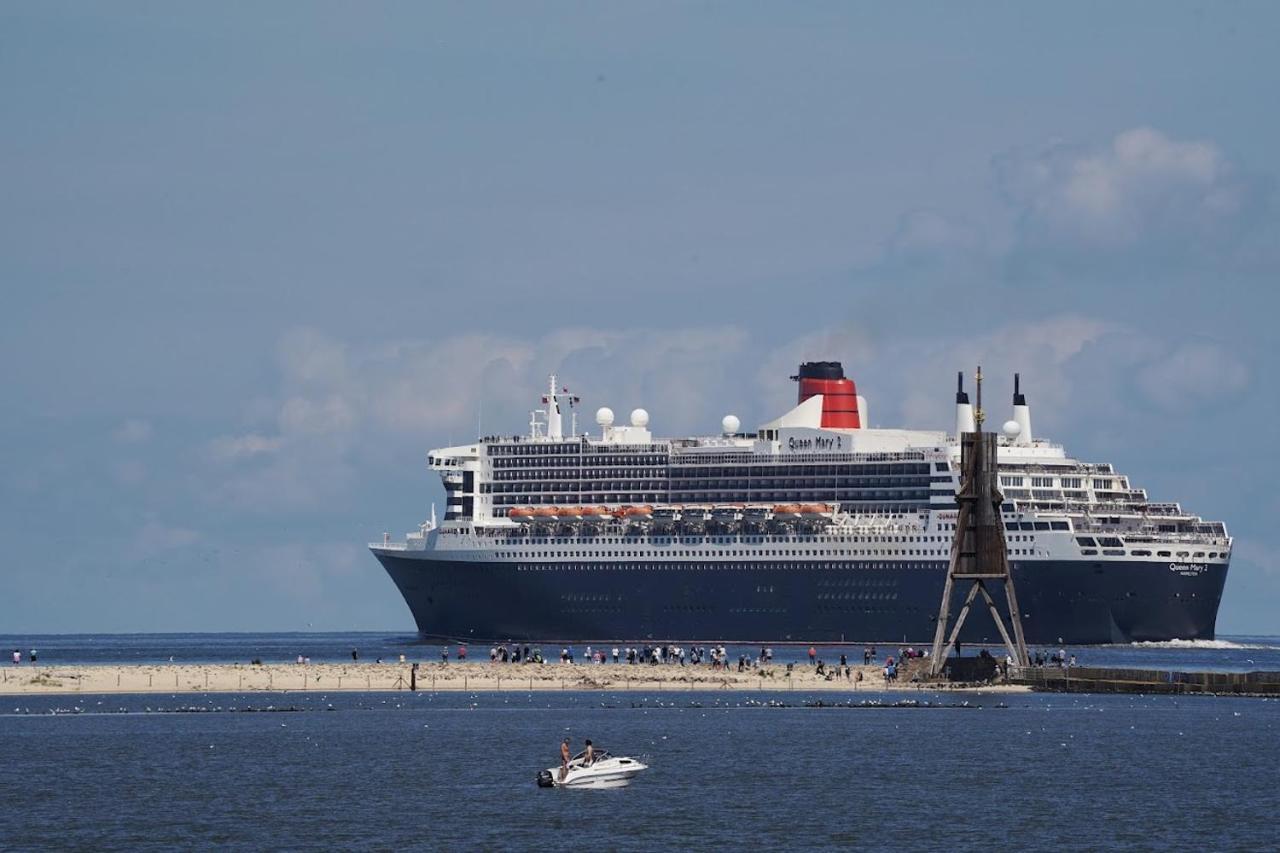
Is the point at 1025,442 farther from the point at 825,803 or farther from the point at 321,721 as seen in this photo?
the point at 825,803

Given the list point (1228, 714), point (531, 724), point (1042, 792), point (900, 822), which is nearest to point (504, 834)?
point (900, 822)

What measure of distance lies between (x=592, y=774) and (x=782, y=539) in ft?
239

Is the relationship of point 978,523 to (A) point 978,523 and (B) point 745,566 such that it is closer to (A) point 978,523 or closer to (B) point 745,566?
(A) point 978,523

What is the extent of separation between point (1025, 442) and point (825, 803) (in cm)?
7693

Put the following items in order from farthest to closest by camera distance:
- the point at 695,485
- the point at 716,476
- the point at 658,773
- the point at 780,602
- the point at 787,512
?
the point at 695,485 → the point at 716,476 → the point at 787,512 → the point at 780,602 → the point at 658,773

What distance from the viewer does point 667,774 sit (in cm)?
6856

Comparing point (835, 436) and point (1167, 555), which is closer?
point (1167, 555)

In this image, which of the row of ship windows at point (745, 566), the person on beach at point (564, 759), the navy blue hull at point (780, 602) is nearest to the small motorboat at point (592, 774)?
the person on beach at point (564, 759)

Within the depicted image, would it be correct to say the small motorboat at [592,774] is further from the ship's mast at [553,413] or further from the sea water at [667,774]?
the ship's mast at [553,413]

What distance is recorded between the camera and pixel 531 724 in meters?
Answer: 85.4

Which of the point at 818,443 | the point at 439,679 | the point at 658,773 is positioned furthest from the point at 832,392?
the point at 658,773

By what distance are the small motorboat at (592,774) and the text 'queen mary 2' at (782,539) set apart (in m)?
65.3

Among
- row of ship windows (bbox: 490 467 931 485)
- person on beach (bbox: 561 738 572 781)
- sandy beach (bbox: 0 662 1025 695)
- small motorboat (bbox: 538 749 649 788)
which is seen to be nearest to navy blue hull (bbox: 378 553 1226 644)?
row of ship windows (bbox: 490 467 931 485)

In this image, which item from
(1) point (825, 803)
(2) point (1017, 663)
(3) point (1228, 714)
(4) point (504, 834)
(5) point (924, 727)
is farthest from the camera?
(2) point (1017, 663)
